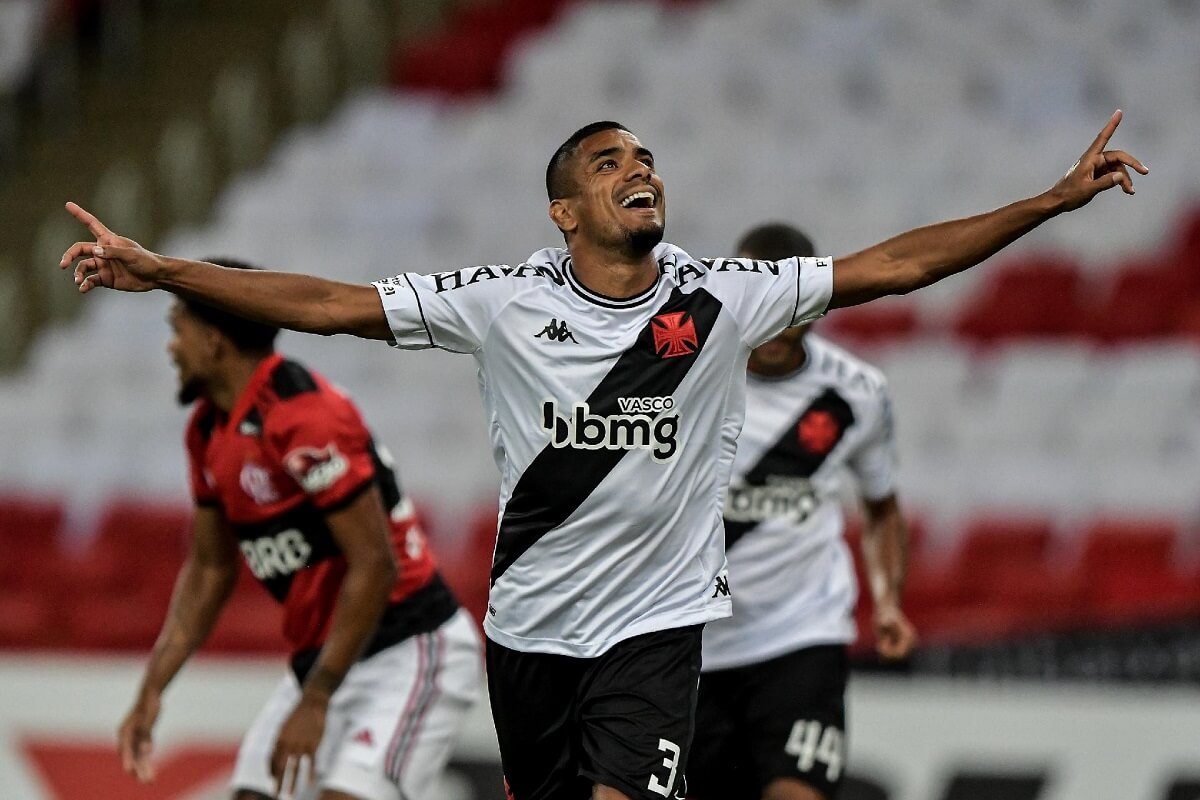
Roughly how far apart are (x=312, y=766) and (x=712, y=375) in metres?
1.57

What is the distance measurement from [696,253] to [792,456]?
19.2ft

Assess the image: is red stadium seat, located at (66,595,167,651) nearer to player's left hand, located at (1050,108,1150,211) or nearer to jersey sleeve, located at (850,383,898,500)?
jersey sleeve, located at (850,383,898,500)

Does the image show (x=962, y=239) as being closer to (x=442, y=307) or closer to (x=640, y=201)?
(x=640, y=201)

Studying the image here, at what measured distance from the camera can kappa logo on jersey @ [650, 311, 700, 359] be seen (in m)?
4.50

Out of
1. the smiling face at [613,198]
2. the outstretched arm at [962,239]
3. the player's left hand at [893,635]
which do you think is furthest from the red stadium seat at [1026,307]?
the smiling face at [613,198]

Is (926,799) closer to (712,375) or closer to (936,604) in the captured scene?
(936,604)

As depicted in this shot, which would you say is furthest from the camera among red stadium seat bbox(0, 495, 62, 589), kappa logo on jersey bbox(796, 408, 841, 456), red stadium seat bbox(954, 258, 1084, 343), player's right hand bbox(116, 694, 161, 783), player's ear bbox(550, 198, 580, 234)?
red stadium seat bbox(954, 258, 1084, 343)

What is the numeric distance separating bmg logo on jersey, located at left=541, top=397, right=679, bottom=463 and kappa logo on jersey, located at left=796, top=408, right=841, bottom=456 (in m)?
1.36

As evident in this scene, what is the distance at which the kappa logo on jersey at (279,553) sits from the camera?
17.3 feet

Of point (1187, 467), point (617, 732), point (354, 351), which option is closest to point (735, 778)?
point (617, 732)

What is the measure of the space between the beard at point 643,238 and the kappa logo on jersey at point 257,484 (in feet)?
4.48

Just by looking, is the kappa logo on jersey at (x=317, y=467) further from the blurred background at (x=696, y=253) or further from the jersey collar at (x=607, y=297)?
the blurred background at (x=696, y=253)

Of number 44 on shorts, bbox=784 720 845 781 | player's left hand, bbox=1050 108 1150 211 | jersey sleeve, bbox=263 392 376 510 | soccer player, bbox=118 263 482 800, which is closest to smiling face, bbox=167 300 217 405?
soccer player, bbox=118 263 482 800

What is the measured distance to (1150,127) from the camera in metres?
12.2
